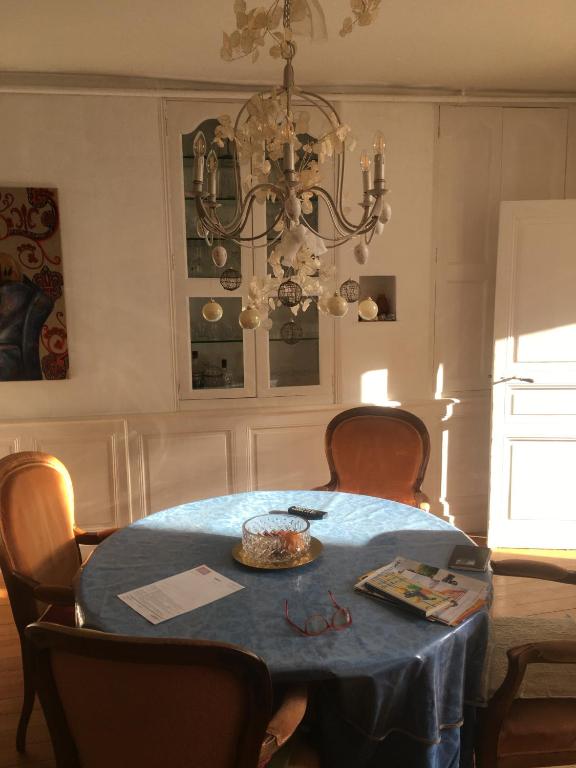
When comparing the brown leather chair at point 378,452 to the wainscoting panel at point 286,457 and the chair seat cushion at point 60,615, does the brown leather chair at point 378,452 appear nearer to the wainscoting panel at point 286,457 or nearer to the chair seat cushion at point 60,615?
the wainscoting panel at point 286,457

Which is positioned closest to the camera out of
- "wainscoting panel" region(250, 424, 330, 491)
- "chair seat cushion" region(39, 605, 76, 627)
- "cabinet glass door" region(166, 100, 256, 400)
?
"chair seat cushion" region(39, 605, 76, 627)

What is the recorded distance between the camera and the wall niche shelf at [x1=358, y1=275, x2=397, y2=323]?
3.61 metres

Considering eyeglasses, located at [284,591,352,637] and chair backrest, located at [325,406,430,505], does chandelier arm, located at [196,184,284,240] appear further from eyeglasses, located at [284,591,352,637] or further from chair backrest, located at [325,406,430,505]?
chair backrest, located at [325,406,430,505]

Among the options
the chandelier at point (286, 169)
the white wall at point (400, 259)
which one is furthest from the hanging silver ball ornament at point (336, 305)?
the white wall at point (400, 259)

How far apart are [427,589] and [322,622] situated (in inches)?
12.2

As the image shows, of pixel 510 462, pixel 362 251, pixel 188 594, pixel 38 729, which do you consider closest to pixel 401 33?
pixel 362 251

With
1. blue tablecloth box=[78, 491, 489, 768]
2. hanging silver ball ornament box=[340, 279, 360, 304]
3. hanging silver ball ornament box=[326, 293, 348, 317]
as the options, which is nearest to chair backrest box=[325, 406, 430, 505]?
blue tablecloth box=[78, 491, 489, 768]

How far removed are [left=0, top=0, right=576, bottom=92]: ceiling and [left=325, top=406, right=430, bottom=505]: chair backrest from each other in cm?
176

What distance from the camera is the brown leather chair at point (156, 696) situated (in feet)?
3.13

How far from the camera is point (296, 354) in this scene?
11.8 feet

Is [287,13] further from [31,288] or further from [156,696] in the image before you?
[31,288]

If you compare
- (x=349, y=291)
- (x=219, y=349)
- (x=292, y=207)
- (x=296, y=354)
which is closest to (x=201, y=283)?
(x=219, y=349)

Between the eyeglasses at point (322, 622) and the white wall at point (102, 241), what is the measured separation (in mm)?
2234

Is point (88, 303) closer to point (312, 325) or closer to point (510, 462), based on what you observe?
point (312, 325)
